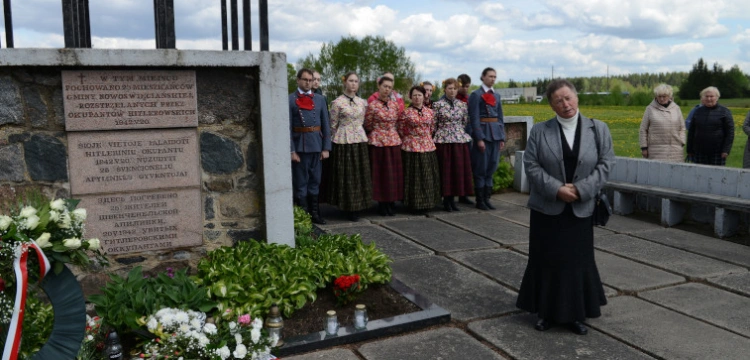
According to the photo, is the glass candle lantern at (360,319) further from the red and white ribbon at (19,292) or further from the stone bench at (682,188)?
the stone bench at (682,188)

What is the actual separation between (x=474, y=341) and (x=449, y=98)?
4758 millimetres

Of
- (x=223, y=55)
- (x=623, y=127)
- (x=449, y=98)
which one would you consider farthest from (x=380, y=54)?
(x=223, y=55)

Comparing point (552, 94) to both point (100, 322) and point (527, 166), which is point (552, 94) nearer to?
point (527, 166)

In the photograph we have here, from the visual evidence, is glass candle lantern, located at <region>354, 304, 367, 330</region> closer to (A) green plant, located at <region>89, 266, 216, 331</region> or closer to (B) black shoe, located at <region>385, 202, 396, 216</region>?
(A) green plant, located at <region>89, 266, 216, 331</region>

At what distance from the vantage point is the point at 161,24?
470cm

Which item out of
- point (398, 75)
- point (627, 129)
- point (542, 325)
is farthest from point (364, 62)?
point (542, 325)

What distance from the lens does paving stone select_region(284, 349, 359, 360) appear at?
3.78 m

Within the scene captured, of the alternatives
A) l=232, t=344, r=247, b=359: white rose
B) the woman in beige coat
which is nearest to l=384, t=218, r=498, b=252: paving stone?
the woman in beige coat

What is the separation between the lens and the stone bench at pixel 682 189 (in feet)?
22.4

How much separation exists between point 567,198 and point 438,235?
3.10 metres

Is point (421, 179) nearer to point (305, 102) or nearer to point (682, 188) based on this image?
point (305, 102)

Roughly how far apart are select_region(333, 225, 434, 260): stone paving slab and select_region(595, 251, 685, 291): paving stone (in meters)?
1.61

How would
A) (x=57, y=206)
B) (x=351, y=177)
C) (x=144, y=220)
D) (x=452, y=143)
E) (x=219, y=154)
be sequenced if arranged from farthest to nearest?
1. (x=452, y=143)
2. (x=351, y=177)
3. (x=219, y=154)
4. (x=144, y=220)
5. (x=57, y=206)

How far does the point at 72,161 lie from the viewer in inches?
175
